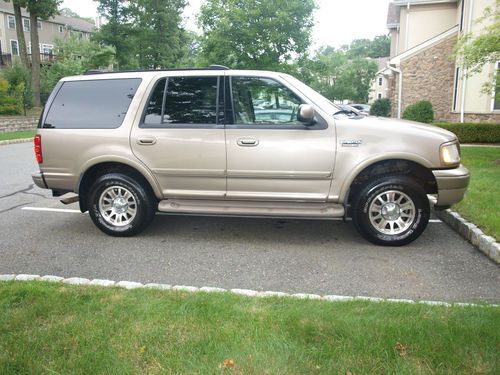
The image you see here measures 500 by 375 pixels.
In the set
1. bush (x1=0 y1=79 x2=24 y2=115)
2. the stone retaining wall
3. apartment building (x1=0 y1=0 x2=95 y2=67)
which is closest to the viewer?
the stone retaining wall

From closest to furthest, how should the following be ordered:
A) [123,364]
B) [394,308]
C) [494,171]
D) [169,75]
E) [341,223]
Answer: [123,364]
[394,308]
[169,75]
[341,223]
[494,171]

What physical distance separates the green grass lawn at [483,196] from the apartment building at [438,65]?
8.39 m

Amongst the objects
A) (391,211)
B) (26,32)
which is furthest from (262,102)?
(26,32)

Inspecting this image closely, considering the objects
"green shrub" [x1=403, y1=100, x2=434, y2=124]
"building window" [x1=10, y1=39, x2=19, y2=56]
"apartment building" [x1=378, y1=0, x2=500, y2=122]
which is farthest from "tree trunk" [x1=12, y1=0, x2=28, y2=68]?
"green shrub" [x1=403, y1=100, x2=434, y2=124]

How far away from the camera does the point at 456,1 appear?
2202 centimetres

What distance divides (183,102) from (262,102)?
3.25 ft

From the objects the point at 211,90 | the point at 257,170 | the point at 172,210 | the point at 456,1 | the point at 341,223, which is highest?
the point at 456,1

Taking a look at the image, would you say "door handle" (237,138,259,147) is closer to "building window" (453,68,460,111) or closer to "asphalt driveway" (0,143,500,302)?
"asphalt driveway" (0,143,500,302)

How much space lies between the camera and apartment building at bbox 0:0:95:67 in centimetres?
4353

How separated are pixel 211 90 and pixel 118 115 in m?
1.23

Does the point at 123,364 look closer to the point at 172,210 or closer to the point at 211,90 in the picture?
the point at 172,210

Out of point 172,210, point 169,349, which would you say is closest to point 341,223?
point 172,210

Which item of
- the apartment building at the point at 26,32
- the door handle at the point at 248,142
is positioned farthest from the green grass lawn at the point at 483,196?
the apartment building at the point at 26,32

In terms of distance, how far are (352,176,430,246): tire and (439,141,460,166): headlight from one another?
42 centimetres
